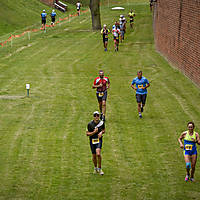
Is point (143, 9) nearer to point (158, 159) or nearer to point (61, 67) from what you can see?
point (61, 67)

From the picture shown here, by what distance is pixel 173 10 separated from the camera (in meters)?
34.3

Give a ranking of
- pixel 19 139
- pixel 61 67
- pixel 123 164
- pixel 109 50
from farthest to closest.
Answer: pixel 109 50
pixel 61 67
pixel 19 139
pixel 123 164

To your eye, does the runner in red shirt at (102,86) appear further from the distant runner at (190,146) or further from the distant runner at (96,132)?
the distant runner at (190,146)

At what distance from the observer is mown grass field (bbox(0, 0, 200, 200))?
548 inches

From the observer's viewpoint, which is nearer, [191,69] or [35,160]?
[35,160]

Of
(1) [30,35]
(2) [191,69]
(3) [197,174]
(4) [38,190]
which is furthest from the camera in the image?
(1) [30,35]

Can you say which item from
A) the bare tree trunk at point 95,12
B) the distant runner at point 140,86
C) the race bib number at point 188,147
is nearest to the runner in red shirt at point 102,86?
the distant runner at point 140,86

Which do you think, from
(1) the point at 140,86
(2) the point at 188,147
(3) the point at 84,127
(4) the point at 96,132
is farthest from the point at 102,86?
(2) the point at 188,147

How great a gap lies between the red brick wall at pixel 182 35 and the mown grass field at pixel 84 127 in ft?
2.45

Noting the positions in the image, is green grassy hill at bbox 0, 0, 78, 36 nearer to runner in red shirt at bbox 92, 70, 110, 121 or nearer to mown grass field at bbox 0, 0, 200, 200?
mown grass field at bbox 0, 0, 200, 200

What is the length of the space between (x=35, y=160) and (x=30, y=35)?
36524 millimetres

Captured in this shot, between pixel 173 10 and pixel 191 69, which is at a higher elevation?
pixel 173 10

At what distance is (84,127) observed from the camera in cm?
1989

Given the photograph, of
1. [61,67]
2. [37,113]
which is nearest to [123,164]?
[37,113]
